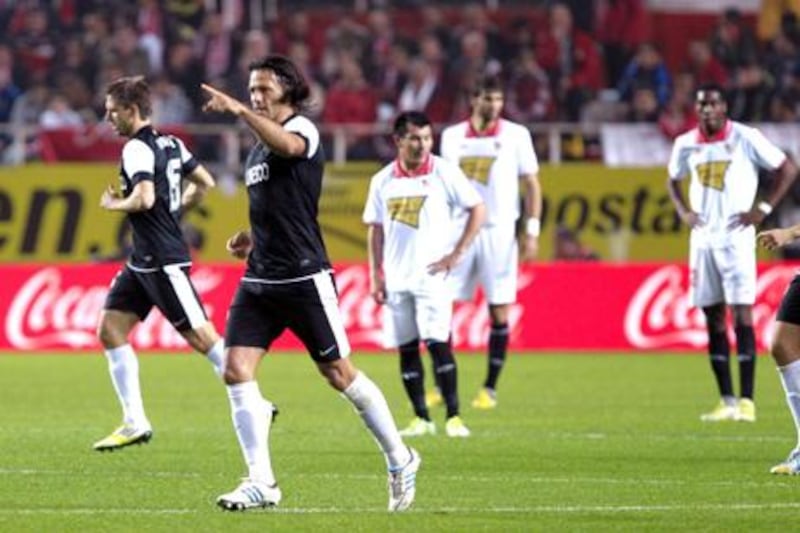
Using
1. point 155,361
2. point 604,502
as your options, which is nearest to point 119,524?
point 604,502

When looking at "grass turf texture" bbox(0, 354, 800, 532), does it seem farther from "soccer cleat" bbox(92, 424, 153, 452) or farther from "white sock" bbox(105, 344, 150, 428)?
"white sock" bbox(105, 344, 150, 428)

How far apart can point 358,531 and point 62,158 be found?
19183 mm

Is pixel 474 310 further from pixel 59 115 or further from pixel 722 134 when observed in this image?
pixel 722 134

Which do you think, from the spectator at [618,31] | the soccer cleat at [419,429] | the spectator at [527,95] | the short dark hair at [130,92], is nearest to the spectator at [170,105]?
the spectator at [527,95]

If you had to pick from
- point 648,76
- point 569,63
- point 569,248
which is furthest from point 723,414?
point 569,63

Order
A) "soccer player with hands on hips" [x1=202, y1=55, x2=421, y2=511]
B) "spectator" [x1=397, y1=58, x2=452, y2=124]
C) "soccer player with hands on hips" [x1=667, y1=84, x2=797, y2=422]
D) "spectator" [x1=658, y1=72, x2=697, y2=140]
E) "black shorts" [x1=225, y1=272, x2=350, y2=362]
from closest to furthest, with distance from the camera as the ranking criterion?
"soccer player with hands on hips" [x1=202, y1=55, x2=421, y2=511] → "black shorts" [x1=225, y1=272, x2=350, y2=362] → "soccer player with hands on hips" [x1=667, y1=84, x2=797, y2=422] → "spectator" [x1=658, y1=72, x2=697, y2=140] → "spectator" [x1=397, y1=58, x2=452, y2=124]

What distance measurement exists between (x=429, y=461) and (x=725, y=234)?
15.2 ft

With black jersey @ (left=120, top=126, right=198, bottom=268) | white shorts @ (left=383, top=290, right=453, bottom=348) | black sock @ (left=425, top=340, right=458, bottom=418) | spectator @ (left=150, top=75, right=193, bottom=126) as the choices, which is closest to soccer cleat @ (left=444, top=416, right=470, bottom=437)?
black sock @ (left=425, top=340, right=458, bottom=418)

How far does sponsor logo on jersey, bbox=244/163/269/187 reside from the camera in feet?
36.7

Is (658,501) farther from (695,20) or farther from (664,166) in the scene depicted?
(695,20)

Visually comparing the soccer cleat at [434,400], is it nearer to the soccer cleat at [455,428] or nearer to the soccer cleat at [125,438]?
the soccer cleat at [455,428]

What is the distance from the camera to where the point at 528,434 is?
16188mm

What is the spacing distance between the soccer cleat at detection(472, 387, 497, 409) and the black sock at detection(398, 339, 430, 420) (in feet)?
7.92

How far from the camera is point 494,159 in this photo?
18.8 meters
